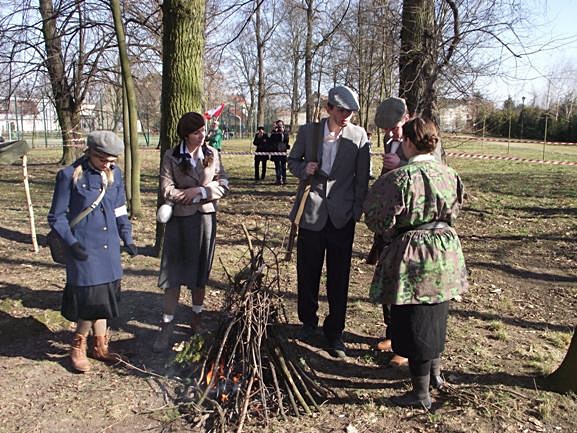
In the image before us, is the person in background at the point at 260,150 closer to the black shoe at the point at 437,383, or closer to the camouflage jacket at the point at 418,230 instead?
the black shoe at the point at 437,383

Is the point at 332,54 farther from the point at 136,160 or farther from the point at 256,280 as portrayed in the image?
the point at 256,280

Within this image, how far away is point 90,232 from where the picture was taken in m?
3.47

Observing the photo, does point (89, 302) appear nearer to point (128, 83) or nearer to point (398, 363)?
point (398, 363)

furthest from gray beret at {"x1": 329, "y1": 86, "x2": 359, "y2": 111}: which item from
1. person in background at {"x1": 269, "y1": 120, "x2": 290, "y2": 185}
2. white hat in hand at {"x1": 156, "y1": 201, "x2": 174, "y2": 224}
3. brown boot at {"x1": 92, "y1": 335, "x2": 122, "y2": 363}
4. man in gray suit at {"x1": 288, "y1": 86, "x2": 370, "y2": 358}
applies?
person in background at {"x1": 269, "y1": 120, "x2": 290, "y2": 185}

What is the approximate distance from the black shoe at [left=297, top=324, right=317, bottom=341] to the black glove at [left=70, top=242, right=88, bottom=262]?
67.3 inches

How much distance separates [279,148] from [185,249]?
35.6ft

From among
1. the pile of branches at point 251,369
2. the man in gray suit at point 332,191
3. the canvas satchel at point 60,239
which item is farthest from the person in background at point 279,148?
the pile of branches at point 251,369

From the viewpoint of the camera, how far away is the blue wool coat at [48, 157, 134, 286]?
10.9 feet

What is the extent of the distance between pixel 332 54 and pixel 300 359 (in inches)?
759

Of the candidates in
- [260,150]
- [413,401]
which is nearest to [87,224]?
[413,401]

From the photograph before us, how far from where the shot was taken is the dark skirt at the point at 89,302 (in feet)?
11.4

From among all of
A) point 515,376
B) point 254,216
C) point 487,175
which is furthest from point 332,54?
point 515,376

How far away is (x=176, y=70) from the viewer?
526 centimetres

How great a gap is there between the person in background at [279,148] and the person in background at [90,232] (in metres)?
10.4
